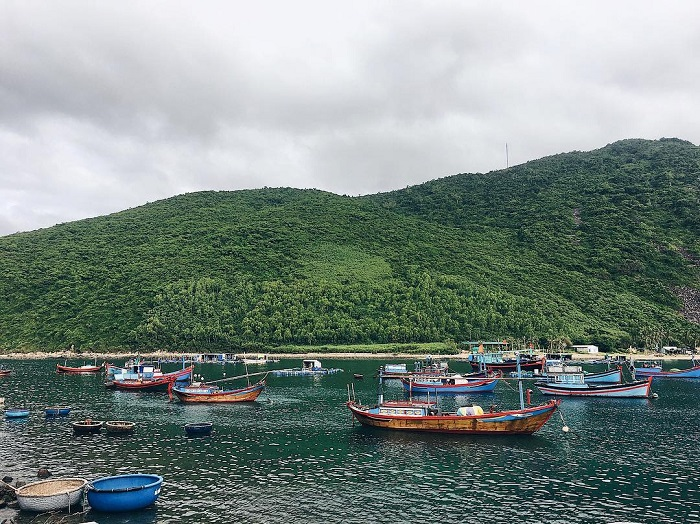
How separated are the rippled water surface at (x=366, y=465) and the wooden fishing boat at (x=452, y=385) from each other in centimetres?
1550

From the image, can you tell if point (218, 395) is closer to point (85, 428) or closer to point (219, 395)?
point (219, 395)

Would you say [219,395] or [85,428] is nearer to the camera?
[85,428]

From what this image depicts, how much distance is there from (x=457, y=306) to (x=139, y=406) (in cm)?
11705

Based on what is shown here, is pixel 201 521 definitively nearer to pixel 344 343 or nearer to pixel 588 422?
pixel 588 422

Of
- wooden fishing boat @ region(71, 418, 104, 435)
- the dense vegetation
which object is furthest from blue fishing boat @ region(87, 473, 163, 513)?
the dense vegetation

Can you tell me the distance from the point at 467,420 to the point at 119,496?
33.8 metres

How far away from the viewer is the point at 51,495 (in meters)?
30.4

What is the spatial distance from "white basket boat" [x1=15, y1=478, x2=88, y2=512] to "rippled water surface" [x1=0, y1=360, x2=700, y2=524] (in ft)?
3.38

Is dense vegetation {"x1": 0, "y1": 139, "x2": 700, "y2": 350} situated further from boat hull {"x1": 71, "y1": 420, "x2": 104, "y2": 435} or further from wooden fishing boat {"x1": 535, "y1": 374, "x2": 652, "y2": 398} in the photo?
boat hull {"x1": 71, "y1": 420, "x2": 104, "y2": 435}

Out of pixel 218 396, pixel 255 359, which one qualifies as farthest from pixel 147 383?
pixel 255 359

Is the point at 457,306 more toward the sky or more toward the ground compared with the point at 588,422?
more toward the sky

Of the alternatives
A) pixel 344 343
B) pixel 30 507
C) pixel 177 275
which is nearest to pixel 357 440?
pixel 30 507

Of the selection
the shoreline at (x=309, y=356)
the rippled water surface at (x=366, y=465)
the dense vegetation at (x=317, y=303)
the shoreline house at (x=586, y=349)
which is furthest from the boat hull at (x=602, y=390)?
the dense vegetation at (x=317, y=303)

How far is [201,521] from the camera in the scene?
30000 mm
